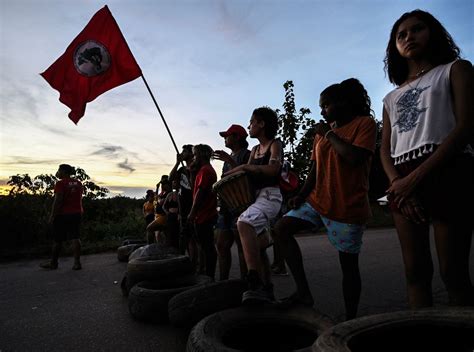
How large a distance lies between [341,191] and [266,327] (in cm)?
110

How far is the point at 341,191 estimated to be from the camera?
101 inches

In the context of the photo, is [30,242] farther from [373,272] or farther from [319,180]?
[319,180]

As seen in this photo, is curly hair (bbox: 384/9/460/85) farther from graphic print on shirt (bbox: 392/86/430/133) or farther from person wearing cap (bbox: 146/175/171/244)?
person wearing cap (bbox: 146/175/171/244)

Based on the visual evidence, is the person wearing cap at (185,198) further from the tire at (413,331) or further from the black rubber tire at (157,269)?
the tire at (413,331)

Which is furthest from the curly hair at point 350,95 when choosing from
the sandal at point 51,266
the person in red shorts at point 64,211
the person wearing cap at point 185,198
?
the sandal at point 51,266

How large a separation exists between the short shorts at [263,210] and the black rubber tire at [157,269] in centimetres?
129

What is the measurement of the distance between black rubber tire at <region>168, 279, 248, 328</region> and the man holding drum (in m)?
0.25

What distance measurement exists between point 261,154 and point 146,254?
205 cm

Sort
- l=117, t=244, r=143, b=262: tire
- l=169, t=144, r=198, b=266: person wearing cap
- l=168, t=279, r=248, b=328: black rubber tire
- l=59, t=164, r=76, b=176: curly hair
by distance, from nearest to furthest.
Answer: l=168, t=279, r=248, b=328: black rubber tire, l=169, t=144, r=198, b=266: person wearing cap, l=59, t=164, r=76, b=176: curly hair, l=117, t=244, r=143, b=262: tire

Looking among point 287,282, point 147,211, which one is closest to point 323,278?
point 287,282

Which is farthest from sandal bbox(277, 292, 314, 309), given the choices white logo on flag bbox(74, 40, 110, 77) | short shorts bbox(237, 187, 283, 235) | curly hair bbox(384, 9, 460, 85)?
white logo on flag bbox(74, 40, 110, 77)

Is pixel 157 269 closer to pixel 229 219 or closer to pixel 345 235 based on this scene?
pixel 229 219

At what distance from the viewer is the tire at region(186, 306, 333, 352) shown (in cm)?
229

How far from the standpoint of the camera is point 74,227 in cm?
699
